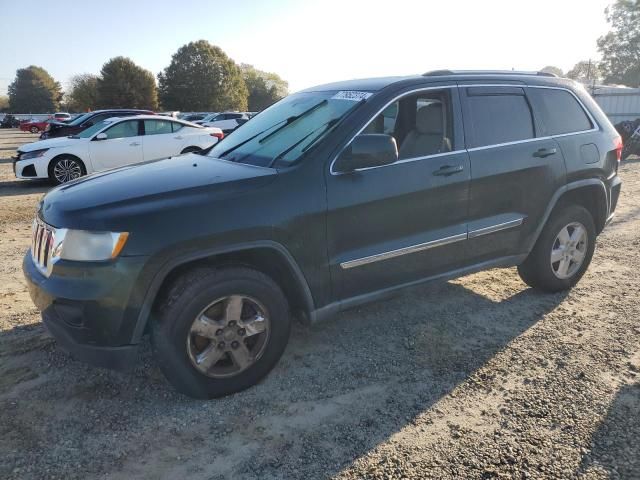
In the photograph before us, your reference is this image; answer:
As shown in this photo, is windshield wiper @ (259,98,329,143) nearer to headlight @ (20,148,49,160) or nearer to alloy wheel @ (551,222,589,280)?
alloy wheel @ (551,222,589,280)

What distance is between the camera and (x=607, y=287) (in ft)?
15.4

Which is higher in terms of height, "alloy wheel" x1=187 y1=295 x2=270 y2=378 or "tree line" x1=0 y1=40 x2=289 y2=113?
"tree line" x1=0 y1=40 x2=289 y2=113

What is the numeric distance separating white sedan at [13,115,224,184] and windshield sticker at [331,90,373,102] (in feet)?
21.9

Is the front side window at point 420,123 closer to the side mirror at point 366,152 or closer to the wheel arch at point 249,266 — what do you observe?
the side mirror at point 366,152

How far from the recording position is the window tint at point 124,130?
10.7 metres

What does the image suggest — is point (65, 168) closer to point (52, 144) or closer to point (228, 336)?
point (52, 144)

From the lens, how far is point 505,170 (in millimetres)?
3824

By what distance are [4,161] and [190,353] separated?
1727 cm

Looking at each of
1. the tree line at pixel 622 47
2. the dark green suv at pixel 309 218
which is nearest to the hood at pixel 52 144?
the dark green suv at pixel 309 218

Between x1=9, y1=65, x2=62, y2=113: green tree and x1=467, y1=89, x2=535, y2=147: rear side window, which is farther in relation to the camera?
x1=9, y1=65, x2=62, y2=113: green tree

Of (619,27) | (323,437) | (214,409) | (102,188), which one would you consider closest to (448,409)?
(323,437)

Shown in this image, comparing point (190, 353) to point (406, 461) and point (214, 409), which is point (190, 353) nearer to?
point (214, 409)

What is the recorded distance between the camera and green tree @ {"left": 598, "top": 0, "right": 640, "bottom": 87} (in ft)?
214

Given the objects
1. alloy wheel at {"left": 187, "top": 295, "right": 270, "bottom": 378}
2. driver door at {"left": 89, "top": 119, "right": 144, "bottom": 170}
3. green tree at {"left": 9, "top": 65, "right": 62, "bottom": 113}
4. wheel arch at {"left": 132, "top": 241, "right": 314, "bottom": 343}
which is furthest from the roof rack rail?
green tree at {"left": 9, "top": 65, "right": 62, "bottom": 113}
